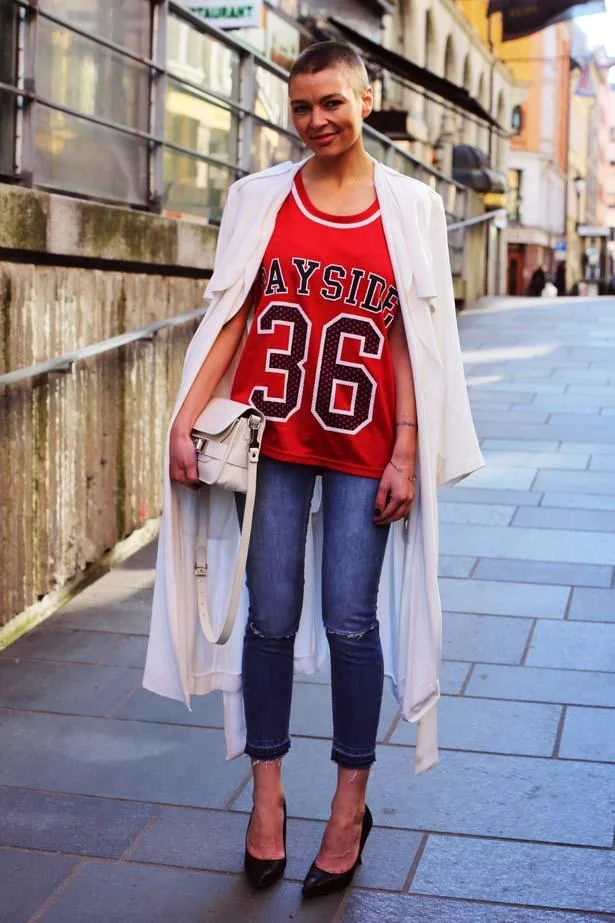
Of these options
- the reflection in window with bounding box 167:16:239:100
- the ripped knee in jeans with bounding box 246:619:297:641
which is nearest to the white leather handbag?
the ripped knee in jeans with bounding box 246:619:297:641

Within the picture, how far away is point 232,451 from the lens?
3.11 meters

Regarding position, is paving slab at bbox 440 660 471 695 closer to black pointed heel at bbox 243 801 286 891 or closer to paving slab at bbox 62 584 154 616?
paving slab at bbox 62 584 154 616

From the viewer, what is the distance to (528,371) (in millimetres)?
12641

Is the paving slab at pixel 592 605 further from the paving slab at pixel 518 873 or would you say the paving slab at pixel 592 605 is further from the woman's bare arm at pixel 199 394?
the woman's bare arm at pixel 199 394

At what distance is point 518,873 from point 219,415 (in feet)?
4.17

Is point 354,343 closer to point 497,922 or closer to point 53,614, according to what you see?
point 497,922

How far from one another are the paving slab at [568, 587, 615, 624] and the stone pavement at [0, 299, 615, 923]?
12 mm

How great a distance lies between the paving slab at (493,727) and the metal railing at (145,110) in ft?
9.00

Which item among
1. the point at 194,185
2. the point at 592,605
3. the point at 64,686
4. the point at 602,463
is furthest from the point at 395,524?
the point at 602,463

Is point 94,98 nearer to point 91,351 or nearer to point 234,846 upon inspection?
point 91,351

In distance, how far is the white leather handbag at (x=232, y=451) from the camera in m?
3.10

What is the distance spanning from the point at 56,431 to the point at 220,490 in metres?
2.50

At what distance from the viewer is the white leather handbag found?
3.10 meters

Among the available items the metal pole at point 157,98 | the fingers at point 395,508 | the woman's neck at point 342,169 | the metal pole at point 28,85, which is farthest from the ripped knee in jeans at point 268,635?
the metal pole at point 157,98
